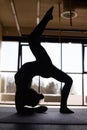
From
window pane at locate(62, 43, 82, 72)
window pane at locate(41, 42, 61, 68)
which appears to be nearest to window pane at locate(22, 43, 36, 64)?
window pane at locate(41, 42, 61, 68)

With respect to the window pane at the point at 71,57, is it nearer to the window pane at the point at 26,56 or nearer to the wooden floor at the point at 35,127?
the window pane at the point at 26,56

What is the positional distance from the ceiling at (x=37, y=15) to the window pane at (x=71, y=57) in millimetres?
513

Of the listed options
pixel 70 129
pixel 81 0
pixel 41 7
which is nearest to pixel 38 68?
pixel 70 129

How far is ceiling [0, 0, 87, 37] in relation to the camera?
639cm

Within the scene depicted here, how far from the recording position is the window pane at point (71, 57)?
9.27m

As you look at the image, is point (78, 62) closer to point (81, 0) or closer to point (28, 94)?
point (81, 0)

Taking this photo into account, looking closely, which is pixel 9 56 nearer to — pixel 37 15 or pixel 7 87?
pixel 7 87

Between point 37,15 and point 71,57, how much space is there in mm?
2344

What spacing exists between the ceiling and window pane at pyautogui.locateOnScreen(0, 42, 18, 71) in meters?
0.43

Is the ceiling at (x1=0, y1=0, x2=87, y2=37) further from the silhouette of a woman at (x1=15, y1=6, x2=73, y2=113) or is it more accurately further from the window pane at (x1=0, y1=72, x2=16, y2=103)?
the silhouette of a woman at (x1=15, y1=6, x2=73, y2=113)

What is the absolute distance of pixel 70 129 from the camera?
268 cm

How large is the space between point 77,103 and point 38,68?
5.73 m

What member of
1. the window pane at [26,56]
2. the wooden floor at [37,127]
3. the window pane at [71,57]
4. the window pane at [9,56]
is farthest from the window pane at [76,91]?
the wooden floor at [37,127]

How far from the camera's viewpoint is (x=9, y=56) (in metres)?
9.34
